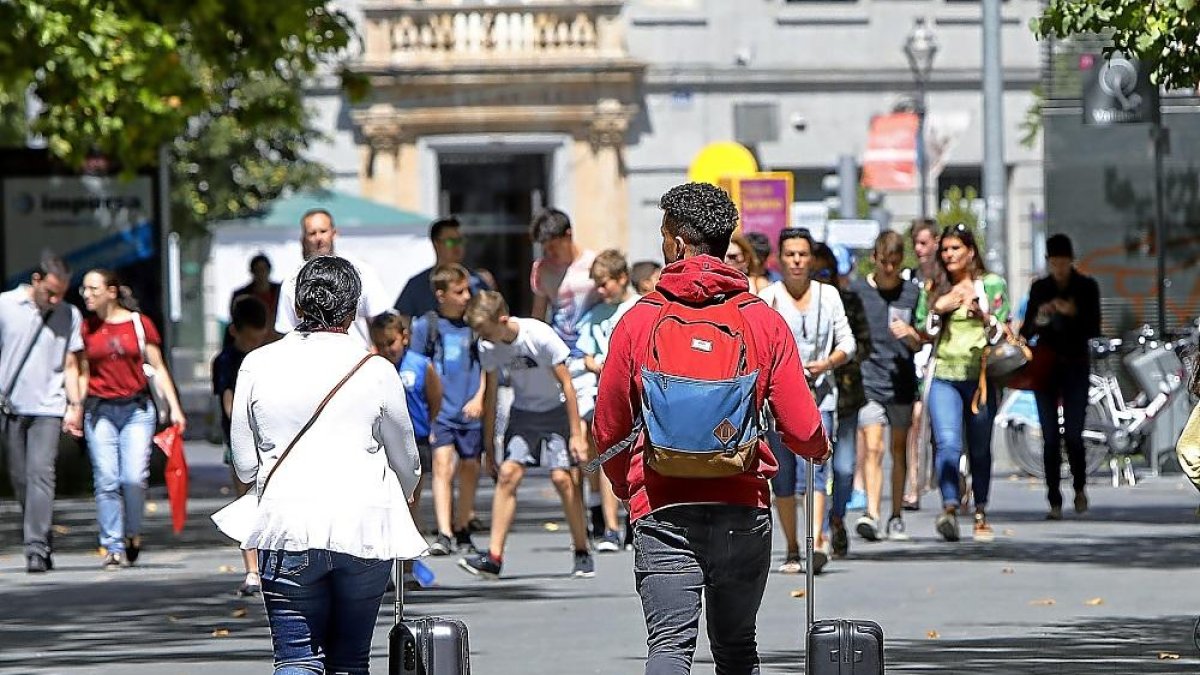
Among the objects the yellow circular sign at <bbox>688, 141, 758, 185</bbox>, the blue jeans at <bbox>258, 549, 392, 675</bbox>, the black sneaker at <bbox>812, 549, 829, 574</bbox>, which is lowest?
the black sneaker at <bbox>812, 549, 829, 574</bbox>

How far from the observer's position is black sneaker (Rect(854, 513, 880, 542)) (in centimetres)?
1594

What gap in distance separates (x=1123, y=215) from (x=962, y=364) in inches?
255

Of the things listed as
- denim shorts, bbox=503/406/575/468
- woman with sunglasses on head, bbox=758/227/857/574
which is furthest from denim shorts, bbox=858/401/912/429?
denim shorts, bbox=503/406/575/468

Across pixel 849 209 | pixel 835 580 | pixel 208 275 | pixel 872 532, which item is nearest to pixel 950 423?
pixel 872 532

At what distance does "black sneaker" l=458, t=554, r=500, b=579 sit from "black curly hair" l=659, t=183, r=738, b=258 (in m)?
6.30

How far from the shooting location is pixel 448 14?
39.7 meters

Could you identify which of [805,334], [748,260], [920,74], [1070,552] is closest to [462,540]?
[748,260]

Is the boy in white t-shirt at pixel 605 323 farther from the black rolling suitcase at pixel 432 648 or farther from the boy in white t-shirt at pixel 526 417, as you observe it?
the black rolling suitcase at pixel 432 648

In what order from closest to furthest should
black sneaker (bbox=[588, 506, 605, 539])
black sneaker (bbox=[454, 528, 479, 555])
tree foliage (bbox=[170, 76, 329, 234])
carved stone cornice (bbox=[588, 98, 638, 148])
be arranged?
black sneaker (bbox=[454, 528, 479, 555])
black sneaker (bbox=[588, 506, 605, 539])
tree foliage (bbox=[170, 76, 329, 234])
carved stone cornice (bbox=[588, 98, 638, 148])

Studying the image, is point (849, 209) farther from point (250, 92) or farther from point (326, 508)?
point (326, 508)

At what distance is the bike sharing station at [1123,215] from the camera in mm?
21469

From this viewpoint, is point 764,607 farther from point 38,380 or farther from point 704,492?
point 38,380

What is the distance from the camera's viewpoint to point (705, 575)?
24.7 feet

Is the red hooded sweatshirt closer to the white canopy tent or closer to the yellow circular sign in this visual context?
the yellow circular sign
